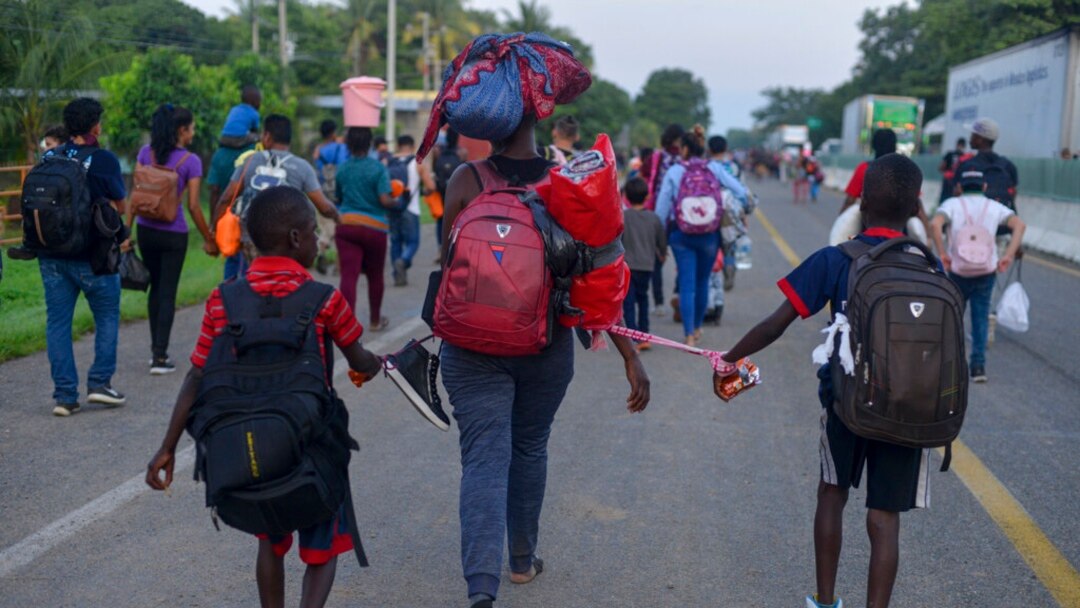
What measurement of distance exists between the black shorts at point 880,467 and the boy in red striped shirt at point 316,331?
5.19 ft

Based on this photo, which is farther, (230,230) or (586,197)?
(230,230)

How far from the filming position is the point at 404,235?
13539 mm

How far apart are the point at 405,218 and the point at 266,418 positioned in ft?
34.1

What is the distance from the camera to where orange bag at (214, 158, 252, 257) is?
7797 millimetres

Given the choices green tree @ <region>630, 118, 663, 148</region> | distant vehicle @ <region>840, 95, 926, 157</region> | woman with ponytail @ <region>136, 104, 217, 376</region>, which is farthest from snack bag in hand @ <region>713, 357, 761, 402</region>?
green tree @ <region>630, 118, 663, 148</region>

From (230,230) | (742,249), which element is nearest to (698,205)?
(742,249)

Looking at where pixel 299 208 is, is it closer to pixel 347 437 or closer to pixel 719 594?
pixel 347 437

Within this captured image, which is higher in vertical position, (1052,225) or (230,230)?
(230,230)

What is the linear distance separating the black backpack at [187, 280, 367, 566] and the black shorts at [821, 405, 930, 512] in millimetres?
1667

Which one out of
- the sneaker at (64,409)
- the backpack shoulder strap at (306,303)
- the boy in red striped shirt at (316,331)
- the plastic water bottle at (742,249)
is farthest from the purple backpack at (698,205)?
the backpack shoulder strap at (306,303)

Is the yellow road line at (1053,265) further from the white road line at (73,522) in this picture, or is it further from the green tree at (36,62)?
the white road line at (73,522)

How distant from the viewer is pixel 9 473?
229 inches

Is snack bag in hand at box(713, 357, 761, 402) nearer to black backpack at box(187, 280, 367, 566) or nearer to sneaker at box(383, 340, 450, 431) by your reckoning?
sneaker at box(383, 340, 450, 431)

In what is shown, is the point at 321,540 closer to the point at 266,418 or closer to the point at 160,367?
the point at 266,418
